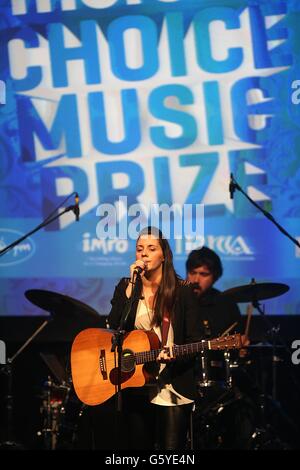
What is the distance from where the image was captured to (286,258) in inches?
254

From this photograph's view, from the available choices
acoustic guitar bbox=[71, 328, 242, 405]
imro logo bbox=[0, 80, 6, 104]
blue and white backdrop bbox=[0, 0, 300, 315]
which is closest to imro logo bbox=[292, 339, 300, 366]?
blue and white backdrop bbox=[0, 0, 300, 315]

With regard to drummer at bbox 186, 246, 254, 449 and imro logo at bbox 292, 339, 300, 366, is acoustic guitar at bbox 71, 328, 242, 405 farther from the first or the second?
imro logo at bbox 292, 339, 300, 366

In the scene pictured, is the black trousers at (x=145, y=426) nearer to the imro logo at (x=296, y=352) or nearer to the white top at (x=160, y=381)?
the white top at (x=160, y=381)

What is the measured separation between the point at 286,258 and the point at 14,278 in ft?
8.45

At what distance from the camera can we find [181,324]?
4258mm

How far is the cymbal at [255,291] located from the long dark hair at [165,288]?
4.53 feet

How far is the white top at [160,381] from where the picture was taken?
4117 mm

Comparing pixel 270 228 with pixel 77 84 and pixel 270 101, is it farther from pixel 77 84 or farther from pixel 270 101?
pixel 77 84

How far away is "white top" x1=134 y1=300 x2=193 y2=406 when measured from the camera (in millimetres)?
4117

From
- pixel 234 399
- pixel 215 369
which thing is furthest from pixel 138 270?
pixel 234 399

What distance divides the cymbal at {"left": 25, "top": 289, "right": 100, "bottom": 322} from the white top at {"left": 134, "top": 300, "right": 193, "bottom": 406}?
1207 mm

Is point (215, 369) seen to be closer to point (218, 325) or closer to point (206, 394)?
point (206, 394)

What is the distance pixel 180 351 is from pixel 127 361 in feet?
1.12
